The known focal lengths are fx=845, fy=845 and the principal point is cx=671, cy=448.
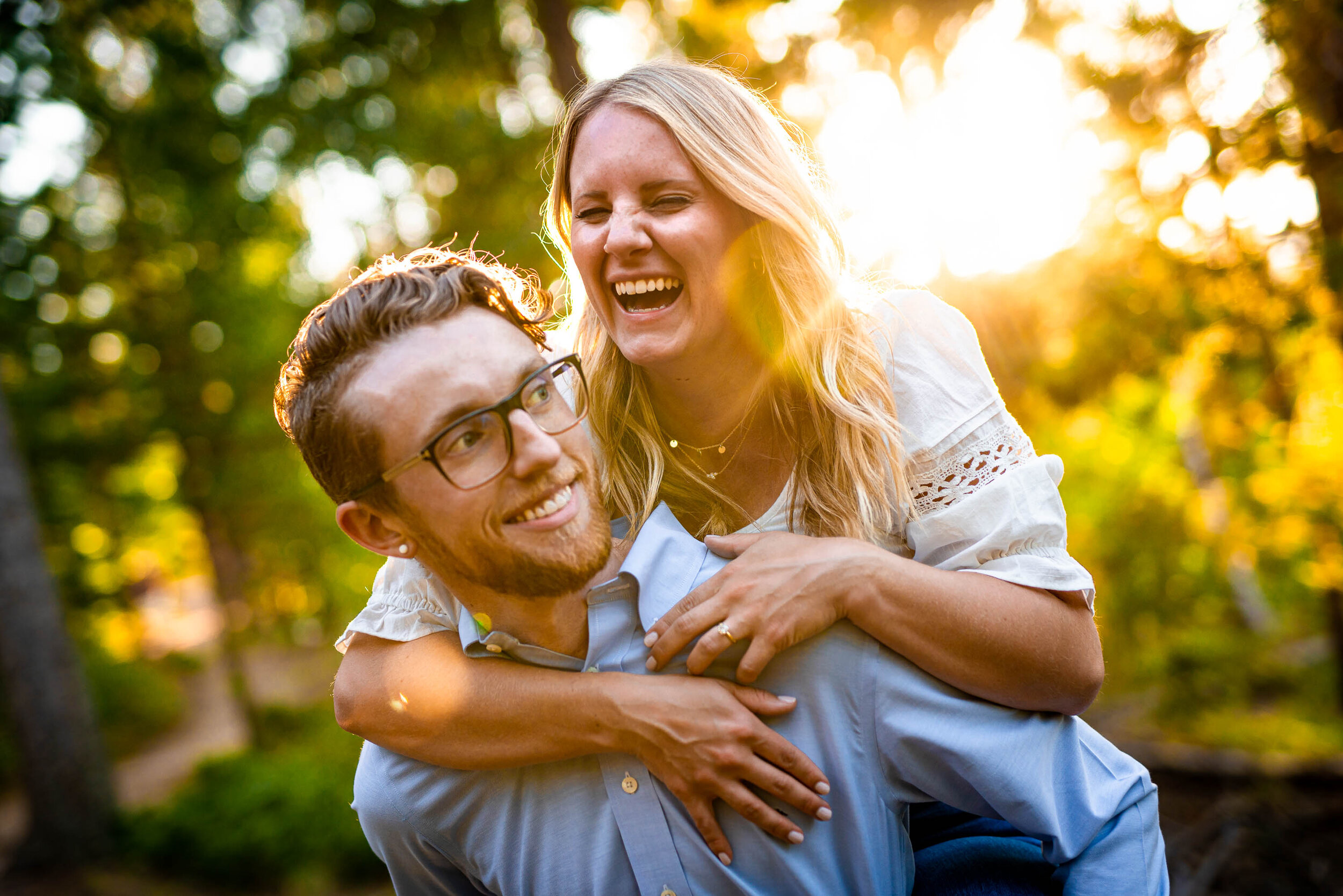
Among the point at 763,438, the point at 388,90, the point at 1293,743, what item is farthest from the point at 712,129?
the point at 1293,743

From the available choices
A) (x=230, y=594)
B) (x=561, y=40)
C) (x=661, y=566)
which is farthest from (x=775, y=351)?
(x=230, y=594)

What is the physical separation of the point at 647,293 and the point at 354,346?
789 mm

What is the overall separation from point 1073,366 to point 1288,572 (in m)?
10.4

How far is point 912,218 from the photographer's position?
6539mm

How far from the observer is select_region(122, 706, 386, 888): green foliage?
8.12 metres

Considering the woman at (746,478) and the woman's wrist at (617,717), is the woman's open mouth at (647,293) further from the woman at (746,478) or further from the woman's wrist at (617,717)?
the woman's wrist at (617,717)

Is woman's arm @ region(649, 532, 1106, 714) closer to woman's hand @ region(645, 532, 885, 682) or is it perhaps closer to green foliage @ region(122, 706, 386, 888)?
woman's hand @ region(645, 532, 885, 682)

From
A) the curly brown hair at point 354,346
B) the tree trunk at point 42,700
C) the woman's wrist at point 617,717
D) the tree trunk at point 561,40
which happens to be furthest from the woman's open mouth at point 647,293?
the tree trunk at point 42,700

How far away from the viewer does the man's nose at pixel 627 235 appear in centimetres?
215

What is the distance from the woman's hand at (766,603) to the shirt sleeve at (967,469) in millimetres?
234

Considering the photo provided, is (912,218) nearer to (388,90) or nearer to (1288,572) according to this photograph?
(388,90)

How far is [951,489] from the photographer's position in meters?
2.00

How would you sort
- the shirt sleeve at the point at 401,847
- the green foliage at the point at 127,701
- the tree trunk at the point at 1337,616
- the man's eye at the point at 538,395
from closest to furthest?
the man's eye at the point at 538,395 → the shirt sleeve at the point at 401,847 → the tree trunk at the point at 1337,616 → the green foliage at the point at 127,701

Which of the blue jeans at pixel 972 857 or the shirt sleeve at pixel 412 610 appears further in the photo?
the shirt sleeve at pixel 412 610
